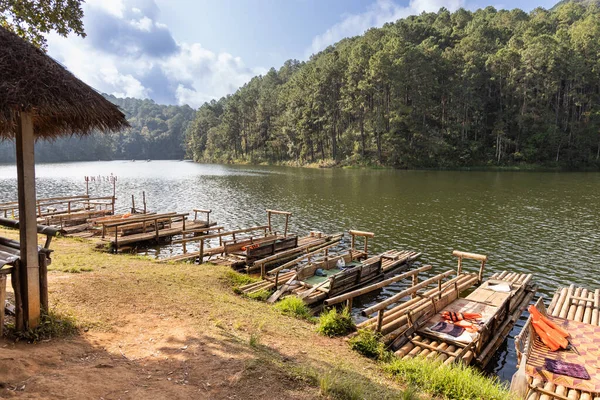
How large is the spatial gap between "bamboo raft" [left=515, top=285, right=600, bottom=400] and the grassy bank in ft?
5.58

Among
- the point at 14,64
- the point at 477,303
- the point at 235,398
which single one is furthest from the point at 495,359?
the point at 14,64

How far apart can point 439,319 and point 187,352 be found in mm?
7325

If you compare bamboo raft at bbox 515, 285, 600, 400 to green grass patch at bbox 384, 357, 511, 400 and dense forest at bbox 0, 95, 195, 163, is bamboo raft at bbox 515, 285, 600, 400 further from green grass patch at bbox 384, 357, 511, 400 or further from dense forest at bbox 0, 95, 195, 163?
dense forest at bbox 0, 95, 195, 163

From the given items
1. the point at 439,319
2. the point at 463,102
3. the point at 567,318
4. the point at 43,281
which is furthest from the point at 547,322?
the point at 463,102

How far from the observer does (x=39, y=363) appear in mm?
5008

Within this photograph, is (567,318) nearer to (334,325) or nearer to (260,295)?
(334,325)

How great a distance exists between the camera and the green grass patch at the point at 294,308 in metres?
10.1

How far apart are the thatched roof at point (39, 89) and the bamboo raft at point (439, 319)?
7.32 m

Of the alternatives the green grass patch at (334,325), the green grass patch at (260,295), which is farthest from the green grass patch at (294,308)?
the green grass patch at (334,325)

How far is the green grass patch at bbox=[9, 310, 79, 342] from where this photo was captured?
571cm

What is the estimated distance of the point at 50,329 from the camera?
6023mm

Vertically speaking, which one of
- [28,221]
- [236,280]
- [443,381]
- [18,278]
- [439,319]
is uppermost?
[28,221]

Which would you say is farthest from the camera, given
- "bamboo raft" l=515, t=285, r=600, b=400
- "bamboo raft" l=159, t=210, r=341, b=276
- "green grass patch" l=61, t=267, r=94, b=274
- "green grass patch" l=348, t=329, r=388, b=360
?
"bamboo raft" l=159, t=210, r=341, b=276

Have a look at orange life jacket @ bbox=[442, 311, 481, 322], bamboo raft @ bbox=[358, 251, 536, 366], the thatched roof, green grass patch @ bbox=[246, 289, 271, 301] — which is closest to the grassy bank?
green grass patch @ bbox=[246, 289, 271, 301]
